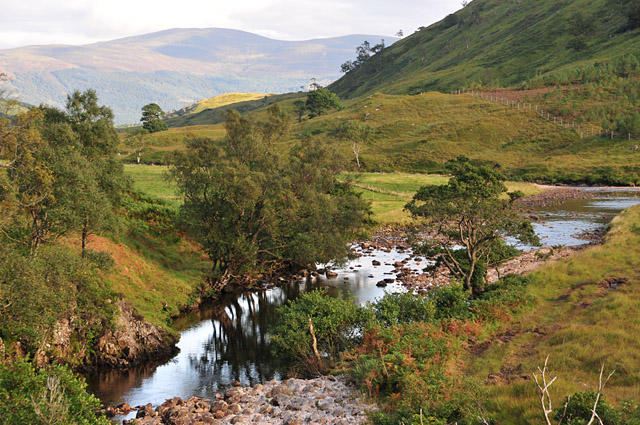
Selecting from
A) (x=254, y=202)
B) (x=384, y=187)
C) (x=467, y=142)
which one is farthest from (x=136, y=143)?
(x=254, y=202)

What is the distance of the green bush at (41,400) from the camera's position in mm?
14867

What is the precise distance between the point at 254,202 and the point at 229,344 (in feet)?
39.8

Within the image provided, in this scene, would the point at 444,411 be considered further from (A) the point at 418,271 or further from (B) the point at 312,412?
(A) the point at 418,271

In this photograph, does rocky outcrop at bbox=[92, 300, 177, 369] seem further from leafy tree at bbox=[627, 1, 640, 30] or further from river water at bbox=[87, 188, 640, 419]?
leafy tree at bbox=[627, 1, 640, 30]

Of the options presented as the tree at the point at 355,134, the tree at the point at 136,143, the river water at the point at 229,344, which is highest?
the tree at the point at 136,143

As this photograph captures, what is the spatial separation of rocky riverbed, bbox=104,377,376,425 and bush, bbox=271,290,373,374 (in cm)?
254

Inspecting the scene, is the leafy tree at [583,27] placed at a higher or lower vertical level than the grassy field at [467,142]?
higher

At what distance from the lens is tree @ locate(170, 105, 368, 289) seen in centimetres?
4150

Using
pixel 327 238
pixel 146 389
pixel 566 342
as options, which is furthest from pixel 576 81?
pixel 146 389

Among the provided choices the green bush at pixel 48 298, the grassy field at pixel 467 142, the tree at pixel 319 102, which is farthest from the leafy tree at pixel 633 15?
the green bush at pixel 48 298

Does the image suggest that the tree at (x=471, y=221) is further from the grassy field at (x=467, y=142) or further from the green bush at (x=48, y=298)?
the grassy field at (x=467, y=142)

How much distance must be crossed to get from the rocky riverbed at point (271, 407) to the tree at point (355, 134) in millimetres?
101110

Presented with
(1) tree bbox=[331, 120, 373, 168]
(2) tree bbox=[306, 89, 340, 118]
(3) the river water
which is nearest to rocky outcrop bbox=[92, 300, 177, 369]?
(3) the river water

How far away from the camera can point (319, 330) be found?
95.7ft
